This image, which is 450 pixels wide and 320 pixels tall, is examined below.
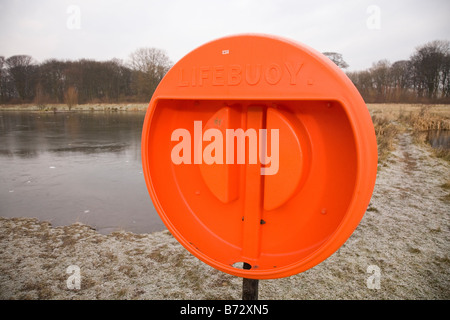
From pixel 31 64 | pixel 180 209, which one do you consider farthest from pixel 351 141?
pixel 31 64

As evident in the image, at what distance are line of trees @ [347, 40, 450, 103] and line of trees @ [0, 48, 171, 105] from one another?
1458 inches

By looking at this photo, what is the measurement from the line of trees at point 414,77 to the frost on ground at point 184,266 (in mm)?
37681

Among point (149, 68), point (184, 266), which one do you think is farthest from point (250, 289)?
point (149, 68)

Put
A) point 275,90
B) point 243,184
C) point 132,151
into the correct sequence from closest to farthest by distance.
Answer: point 275,90, point 243,184, point 132,151

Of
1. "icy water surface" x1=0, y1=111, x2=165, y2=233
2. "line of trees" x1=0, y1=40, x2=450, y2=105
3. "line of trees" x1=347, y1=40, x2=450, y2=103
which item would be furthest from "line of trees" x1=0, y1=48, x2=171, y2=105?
"icy water surface" x1=0, y1=111, x2=165, y2=233

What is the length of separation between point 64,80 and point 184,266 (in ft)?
191

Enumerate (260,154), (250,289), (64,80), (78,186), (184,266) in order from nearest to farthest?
(260,154)
(250,289)
(184,266)
(78,186)
(64,80)

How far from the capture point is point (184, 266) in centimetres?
267

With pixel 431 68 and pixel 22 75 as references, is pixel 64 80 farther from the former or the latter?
pixel 431 68

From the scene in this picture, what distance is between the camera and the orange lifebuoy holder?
1.00 meters

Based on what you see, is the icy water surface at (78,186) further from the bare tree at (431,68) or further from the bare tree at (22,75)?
the bare tree at (22,75)
